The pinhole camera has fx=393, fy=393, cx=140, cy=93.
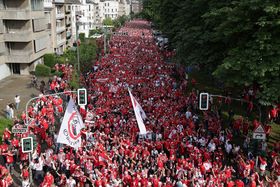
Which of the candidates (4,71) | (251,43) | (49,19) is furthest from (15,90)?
(251,43)

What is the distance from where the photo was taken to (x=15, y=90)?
42.7 metres

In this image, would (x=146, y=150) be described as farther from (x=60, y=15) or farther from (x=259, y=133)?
(x=60, y=15)

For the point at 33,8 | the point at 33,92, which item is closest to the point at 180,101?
the point at 33,92

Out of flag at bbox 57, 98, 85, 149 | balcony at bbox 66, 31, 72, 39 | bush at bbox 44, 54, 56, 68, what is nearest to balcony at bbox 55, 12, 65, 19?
balcony at bbox 66, 31, 72, 39

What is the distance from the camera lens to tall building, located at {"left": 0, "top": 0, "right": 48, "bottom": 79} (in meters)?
47.3

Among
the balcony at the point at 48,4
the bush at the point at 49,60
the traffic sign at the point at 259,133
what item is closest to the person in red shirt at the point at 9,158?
the traffic sign at the point at 259,133

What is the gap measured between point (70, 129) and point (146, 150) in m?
4.25

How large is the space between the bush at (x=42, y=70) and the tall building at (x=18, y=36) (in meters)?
1.33

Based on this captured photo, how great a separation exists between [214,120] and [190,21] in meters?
9.36

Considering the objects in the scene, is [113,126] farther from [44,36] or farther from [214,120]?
[44,36]

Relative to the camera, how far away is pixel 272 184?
18.3m

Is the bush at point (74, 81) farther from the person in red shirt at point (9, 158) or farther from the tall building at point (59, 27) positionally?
the tall building at point (59, 27)

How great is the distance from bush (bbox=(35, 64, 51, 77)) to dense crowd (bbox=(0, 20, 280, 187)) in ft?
58.6

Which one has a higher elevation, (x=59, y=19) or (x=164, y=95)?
(x=59, y=19)
